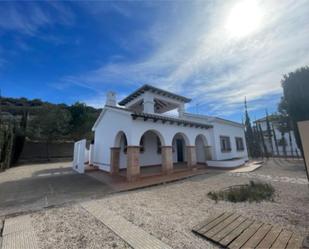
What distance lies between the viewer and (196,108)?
22062 mm

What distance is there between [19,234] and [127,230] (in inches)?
93.2

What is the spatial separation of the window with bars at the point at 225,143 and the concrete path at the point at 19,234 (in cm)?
1476

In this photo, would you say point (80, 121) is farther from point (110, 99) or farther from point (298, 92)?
point (298, 92)

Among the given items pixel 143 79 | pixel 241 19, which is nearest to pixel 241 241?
pixel 241 19

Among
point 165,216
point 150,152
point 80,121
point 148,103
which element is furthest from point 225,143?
point 80,121

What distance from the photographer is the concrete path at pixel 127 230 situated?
286cm

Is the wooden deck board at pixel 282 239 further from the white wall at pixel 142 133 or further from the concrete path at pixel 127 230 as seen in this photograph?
the white wall at pixel 142 133

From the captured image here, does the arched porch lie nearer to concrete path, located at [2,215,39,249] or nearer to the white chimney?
the white chimney

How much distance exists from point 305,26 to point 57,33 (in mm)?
9868

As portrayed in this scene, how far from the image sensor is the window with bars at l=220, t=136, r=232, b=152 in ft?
49.9

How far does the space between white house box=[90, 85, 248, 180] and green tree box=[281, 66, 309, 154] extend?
5.93 m

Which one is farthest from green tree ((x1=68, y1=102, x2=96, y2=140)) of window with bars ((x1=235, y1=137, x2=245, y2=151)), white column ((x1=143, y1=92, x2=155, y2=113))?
window with bars ((x1=235, y1=137, x2=245, y2=151))

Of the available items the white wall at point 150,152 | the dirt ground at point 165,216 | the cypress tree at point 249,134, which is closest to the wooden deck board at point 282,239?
the dirt ground at point 165,216

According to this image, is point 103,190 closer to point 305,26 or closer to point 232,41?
point 232,41
